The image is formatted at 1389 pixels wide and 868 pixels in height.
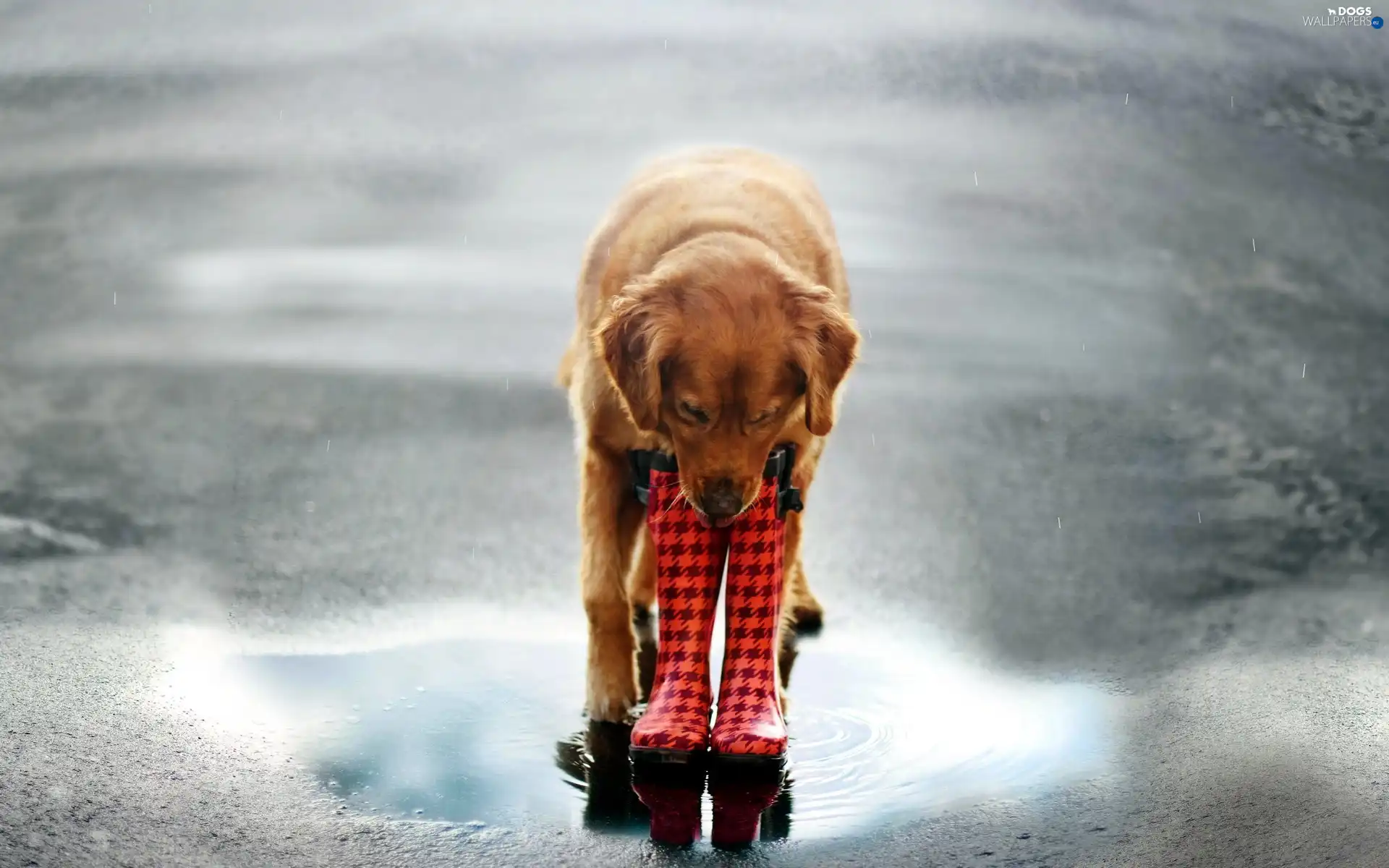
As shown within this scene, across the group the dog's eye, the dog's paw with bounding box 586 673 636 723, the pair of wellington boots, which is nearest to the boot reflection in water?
the pair of wellington boots

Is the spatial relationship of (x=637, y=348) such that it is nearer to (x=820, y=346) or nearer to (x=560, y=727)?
(x=820, y=346)

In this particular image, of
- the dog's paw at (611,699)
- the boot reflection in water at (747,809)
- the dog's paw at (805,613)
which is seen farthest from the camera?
the dog's paw at (805,613)

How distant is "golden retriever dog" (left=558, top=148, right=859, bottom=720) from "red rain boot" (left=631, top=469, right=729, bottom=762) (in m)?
0.13

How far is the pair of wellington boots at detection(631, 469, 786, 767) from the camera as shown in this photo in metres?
3.37

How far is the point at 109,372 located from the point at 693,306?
4.92 metres

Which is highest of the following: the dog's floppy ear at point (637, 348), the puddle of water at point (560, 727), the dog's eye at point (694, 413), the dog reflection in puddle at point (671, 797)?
the dog's floppy ear at point (637, 348)

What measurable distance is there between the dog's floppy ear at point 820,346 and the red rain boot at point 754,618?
263 millimetres

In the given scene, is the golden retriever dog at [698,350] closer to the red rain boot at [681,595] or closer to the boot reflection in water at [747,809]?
the red rain boot at [681,595]

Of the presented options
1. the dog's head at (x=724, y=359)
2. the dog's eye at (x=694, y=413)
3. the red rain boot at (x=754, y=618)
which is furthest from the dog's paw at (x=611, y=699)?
the dog's eye at (x=694, y=413)

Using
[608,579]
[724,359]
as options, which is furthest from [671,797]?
[724,359]

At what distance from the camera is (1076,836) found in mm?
2959

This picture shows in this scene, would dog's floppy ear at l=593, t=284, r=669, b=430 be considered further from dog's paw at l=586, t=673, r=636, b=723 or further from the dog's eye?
dog's paw at l=586, t=673, r=636, b=723

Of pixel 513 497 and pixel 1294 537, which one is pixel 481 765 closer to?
pixel 513 497

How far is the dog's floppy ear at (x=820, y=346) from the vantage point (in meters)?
A: 3.19
